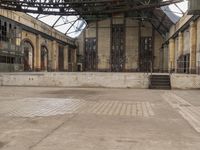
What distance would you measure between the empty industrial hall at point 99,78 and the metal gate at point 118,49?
0.15m

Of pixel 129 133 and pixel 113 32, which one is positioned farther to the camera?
pixel 113 32

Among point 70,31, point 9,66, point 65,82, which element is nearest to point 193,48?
point 65,82

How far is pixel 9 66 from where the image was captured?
28812 millimetres

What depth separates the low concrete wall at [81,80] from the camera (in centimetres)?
1950

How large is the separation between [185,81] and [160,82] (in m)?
1.67

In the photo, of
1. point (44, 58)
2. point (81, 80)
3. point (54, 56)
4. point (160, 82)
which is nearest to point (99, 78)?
point (81, 80)

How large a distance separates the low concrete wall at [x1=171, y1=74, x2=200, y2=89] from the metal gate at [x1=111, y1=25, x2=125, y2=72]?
2435cm

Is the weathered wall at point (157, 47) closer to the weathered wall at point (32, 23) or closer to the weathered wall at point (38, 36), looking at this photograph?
the weathered wall at point (38, 36)

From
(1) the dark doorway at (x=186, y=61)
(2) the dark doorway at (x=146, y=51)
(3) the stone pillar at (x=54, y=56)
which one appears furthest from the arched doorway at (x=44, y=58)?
(1) the dark doorway at (x=186, y=61)

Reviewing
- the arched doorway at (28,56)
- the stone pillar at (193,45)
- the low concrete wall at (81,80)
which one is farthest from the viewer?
the arched doorway at (28,56)

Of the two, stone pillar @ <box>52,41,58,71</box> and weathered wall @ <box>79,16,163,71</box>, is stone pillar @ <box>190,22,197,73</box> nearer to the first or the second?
weathered wall @ <box>79,16,163,71</box>

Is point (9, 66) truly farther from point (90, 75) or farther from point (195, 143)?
point (195, 143)

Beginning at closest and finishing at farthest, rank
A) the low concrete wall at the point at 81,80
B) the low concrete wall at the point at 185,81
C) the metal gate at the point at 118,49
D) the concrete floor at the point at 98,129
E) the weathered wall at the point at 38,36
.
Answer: the concrete floor at the point at 98,129
the low concrete wall at the point at 185,81
the low concrete wall at the point at 81,80
the weathered wall at the point at 38,36
the metal gate at the point at 118,49

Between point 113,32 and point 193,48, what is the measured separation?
2192 cm
